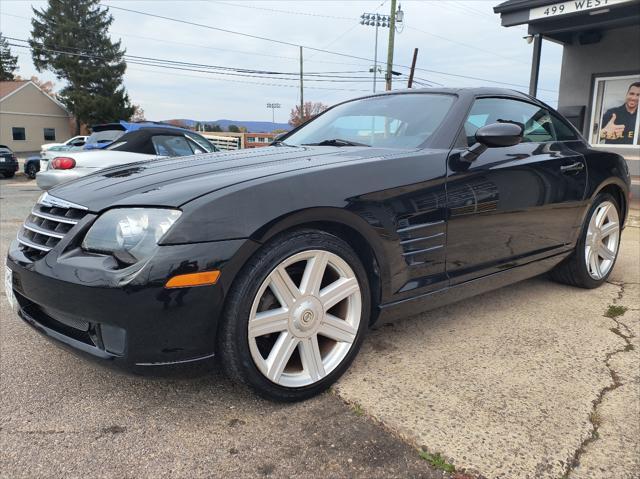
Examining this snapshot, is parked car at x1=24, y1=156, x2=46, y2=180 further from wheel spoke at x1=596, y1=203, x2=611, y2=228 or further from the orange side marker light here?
the orange side marker light

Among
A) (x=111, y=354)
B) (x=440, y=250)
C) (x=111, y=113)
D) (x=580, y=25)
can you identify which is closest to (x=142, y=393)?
(x=111, y=354)

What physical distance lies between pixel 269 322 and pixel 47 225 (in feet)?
3.47

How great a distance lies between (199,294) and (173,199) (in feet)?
1.21

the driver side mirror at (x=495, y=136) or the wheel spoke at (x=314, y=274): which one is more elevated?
the driver side mirror at (x=495, y=136)

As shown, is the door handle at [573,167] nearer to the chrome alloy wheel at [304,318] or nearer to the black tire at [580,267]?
the black tire at [580,267]

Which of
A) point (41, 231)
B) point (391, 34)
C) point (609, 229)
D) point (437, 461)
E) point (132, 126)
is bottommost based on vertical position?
point (437, 461)

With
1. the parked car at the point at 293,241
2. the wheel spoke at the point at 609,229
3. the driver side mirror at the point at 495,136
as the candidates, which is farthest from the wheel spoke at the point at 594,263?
the driver side mirror at the point at 495,136

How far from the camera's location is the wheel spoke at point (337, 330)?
7.16 feet

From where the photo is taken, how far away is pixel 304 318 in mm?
2100

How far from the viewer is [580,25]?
9008 millimetres

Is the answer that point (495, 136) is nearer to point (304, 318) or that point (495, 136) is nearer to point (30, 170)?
point (304, 318)

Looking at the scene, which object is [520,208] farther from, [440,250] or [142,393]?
[142,393]

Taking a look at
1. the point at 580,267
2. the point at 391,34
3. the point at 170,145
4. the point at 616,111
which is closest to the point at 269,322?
the point at 580,267

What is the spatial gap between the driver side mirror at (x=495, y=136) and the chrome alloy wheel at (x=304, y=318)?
102cm
